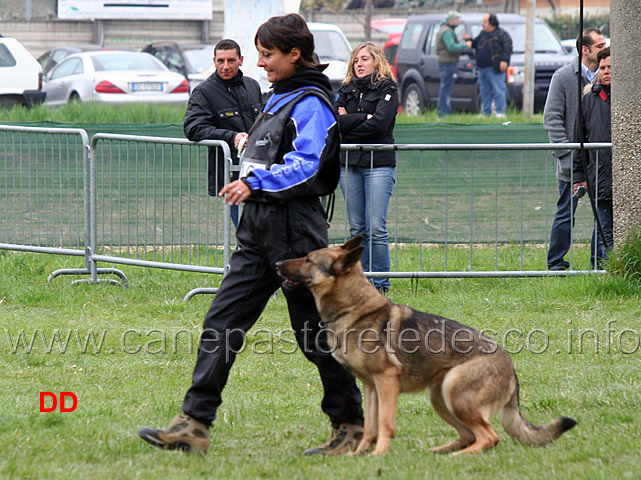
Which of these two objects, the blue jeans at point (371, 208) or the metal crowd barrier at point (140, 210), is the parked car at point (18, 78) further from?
the blue jeans at point (371, 208)

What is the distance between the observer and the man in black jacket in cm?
789

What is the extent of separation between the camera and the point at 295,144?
4219 mm

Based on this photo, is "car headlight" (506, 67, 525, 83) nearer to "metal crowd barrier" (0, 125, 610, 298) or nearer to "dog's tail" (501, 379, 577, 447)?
"metal crowd barrier" (0, 125, 610, 298)

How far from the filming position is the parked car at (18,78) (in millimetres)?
18406

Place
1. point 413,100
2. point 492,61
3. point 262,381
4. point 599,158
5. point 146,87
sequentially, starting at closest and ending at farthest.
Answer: point 262,381
point 599,158
point 492,61
point 146,87
point 413,100

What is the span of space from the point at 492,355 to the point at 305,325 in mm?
855

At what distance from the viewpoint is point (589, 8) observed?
4078cm

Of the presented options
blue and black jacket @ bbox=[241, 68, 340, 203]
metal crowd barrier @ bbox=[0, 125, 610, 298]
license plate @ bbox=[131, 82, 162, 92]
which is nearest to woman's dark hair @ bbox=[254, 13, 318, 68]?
blue and black jacket @ bbox=[241, 68, 340, 203]

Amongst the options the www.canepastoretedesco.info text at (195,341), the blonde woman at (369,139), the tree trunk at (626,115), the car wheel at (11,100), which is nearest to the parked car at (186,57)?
the car wheel at (11,100)

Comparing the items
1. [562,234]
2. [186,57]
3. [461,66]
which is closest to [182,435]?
[562,234]

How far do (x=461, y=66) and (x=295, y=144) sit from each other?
17149mm

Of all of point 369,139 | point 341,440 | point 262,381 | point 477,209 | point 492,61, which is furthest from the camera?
point 492,61

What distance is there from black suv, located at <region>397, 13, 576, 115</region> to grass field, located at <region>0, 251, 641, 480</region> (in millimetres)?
12958

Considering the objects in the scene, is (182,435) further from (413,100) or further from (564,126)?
(413,100)
